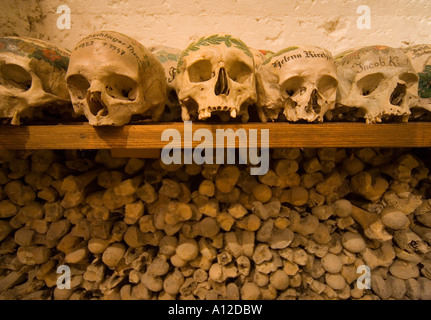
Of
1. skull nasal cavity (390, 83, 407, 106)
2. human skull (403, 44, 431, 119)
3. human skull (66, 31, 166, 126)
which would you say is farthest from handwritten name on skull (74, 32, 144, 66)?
human skull (403, 44, 431, 119)

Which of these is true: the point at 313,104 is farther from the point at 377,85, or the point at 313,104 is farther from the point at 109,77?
the point at 109,77

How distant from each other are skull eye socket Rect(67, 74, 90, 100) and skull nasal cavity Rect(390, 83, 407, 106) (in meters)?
1.02

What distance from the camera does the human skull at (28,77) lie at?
0.64 m

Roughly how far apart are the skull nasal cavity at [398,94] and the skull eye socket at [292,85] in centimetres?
32

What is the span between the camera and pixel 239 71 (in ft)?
2.29

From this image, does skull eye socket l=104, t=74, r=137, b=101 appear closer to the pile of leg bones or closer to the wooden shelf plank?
the wooden shelf plank

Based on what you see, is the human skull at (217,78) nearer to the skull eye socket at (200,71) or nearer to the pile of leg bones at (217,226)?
the skull eye socket at (200,71)

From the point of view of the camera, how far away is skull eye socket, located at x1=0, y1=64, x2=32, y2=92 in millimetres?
657

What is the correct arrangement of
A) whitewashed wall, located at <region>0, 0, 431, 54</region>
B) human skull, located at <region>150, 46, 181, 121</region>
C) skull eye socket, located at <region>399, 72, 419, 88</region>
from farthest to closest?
whitewashed wall, located at <region>0, 0, 431, 54</region> < human skull, located at <region>150, 46, 181, 121</region> < skull eye socket, located at <region>399, 72, 419, 88</region>

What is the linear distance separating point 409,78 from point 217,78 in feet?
2.17

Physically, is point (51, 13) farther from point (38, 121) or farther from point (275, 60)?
point (275, 60)

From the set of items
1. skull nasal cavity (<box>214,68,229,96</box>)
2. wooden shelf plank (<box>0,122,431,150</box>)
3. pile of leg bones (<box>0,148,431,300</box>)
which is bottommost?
pile of leg bones (<box>0,148,431,300</box>)

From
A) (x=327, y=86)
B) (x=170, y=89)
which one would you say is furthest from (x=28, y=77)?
(x=327, y=86)

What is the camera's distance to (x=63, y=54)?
760 mm
